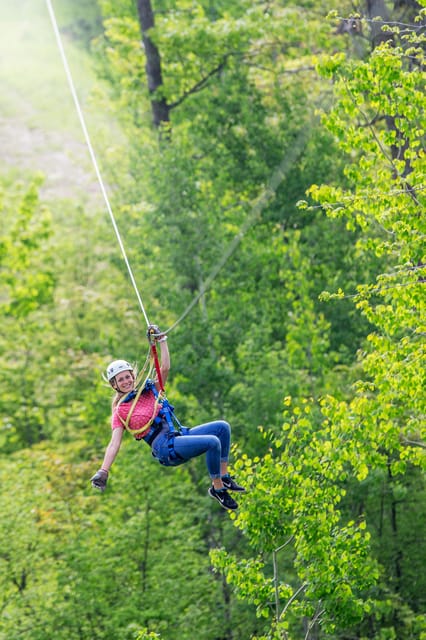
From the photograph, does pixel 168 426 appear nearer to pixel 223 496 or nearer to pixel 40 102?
pixel 223 496

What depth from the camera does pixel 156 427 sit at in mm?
8695

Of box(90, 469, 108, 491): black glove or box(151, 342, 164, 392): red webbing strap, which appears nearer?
box(90, 469, 108, 491): black glove

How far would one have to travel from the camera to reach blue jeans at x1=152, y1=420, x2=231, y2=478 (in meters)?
8.46

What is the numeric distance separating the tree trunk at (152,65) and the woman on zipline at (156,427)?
46.9ft

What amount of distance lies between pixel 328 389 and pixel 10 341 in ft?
38.9

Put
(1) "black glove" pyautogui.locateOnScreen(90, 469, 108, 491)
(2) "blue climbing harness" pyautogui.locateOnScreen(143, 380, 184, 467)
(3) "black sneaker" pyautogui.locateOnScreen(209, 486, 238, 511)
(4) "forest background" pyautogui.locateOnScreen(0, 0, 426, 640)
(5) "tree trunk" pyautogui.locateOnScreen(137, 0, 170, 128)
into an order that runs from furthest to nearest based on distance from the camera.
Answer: (5) "tree trunk" pyautogui.locateOnScreen(137, 0, 170, 128), (4) "forest background" pyautogui.locateOnScreen(0, 0, 426, 640), (3) "black sneaker" pyautogui.locateOnScreen(209, 486, 238, 511), (2) "blue climbing harness" pyautogui.locateOnScreen(143, 380, 184, 467), (1) "black glove" pyautogui.locateOnScreen(90, 469, 108, 491)

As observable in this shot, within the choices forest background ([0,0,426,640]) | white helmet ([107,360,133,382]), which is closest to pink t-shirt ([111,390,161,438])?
white helmet ([107,360,133,382])

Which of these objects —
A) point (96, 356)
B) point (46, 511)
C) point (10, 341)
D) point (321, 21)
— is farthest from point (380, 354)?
point (10, 341)

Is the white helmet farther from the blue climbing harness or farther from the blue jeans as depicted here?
the blue jeans

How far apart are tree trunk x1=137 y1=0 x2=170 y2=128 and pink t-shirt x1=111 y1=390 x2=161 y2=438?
14.3m

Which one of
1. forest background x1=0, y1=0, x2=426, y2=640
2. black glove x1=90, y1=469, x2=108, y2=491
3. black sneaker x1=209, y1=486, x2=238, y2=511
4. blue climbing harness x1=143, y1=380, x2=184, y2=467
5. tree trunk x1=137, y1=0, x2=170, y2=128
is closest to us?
black glove x1=90, y1=469, x2=108, y2=491

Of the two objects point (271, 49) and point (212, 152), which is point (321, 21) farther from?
point (212, 152)

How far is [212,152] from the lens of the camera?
21172 millimetres

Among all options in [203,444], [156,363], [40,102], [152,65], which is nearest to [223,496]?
[203,444]
